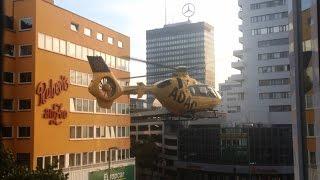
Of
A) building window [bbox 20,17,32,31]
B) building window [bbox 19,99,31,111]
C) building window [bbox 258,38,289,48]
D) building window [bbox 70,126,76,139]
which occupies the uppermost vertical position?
building window [bbox 258,38,289,48]

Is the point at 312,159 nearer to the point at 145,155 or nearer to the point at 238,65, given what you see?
the point at 145,155

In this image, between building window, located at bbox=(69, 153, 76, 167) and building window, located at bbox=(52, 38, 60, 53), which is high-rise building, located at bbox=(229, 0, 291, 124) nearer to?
building window, located at bbox=(69, 153, 76, 167)

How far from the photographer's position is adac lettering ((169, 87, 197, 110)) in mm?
29984

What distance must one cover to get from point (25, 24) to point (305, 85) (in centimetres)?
3400

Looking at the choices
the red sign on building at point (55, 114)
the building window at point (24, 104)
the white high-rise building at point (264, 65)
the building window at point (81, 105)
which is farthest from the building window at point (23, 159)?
the white high-rise building at point (264, 65)

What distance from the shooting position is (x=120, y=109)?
4788 cm

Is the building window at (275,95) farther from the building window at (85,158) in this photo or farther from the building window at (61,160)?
the building window at (61,160)

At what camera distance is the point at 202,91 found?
1236 inches

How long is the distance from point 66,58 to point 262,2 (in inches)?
1815

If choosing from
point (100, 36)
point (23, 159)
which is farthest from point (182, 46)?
point (23, 159)

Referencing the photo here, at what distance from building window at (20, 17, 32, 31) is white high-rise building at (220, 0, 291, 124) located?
44.4 metres

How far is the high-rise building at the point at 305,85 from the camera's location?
3.80 metres

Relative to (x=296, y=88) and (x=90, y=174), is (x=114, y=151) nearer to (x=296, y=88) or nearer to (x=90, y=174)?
(x=90, y=174)

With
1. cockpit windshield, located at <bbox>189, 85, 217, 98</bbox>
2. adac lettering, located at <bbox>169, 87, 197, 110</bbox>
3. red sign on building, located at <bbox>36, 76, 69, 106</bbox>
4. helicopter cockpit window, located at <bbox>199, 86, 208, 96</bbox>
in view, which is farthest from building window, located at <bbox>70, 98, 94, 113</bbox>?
helicopter cockpit window, located at <bbox>199, 86, 208, 96</bbox>
